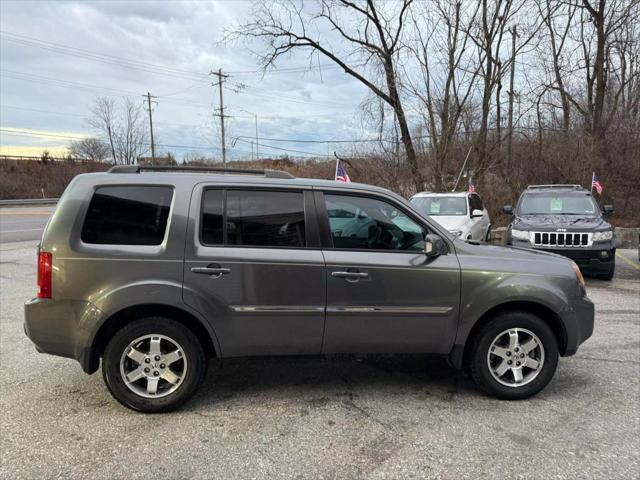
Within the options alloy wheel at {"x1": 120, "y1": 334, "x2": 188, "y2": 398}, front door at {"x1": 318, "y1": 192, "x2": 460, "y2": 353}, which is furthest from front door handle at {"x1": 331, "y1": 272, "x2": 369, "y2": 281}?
alloy wheel at {"x1": 120, "y1": 334, "x2": 188, "y2": 398}

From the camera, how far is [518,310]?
377 cm

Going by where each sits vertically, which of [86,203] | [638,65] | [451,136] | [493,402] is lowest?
[493,402]

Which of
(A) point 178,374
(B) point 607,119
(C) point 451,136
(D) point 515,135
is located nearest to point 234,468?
(A) point 178,374

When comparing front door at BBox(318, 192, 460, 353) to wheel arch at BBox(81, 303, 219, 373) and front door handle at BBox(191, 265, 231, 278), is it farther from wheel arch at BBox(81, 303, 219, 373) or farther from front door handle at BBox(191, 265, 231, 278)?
wheel arch at BBox(81, 303, 219, 373)

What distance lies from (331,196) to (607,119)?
21.0 metres

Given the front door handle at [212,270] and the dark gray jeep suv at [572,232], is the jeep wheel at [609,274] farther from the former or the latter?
the front door handle at [212,270]

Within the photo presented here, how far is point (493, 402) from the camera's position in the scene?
371 cm

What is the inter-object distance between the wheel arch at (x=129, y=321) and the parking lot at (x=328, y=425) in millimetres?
451

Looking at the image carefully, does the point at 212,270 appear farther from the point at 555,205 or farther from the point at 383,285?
the point at 555,205

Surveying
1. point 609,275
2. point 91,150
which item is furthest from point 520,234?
point 91,150

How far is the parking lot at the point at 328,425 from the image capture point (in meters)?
2.82

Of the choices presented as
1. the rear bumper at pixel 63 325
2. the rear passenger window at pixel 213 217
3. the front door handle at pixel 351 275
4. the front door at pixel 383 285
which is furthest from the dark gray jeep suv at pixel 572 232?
the rear bumper at pixel 63 325

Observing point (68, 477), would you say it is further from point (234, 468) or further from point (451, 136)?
point (451, 136)

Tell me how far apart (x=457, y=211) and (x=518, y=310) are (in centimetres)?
763
